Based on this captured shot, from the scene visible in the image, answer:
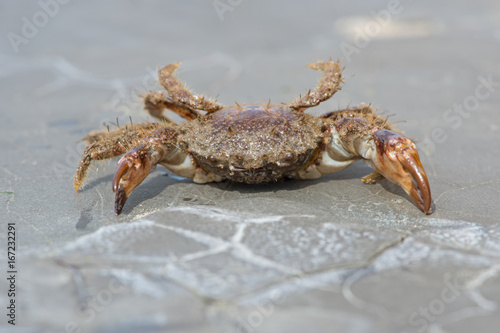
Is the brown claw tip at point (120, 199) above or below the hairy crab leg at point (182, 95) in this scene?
below

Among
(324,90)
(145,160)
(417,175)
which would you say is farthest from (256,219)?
(324,90)

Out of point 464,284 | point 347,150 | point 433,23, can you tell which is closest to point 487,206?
point 347,150

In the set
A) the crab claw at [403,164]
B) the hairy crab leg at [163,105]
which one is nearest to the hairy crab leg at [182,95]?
the hairy crab leg at [163,105]

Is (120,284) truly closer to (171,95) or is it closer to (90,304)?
(90,304)

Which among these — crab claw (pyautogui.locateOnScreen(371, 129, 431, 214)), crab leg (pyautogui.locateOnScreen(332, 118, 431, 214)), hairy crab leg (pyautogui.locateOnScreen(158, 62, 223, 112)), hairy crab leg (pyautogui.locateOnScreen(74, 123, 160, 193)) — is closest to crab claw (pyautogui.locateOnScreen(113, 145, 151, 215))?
hairy crab leg (pyautogui.locateOnScreen(74, 123, 160, 193))

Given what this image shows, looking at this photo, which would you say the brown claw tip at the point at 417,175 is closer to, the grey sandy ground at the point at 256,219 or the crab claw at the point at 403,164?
the crab claw at the point at 403,164

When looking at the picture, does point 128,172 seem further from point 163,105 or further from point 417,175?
point 417,175
